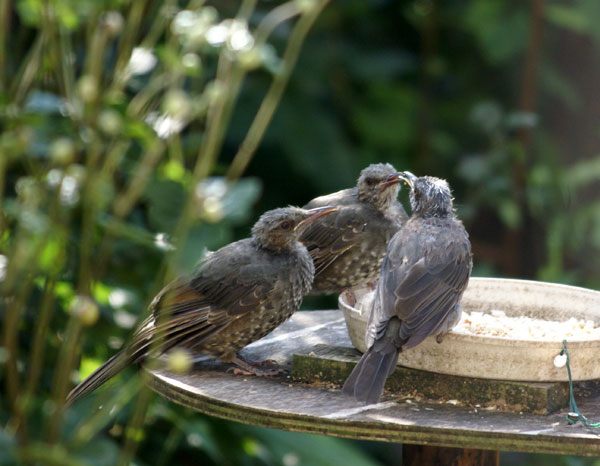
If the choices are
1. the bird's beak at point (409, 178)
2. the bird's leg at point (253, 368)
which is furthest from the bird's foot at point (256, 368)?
the bird's beak at point (409, 178)

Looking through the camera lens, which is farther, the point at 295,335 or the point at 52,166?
the point at 295,335

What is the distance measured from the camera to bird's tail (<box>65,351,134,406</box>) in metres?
3.28

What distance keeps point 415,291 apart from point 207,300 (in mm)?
759

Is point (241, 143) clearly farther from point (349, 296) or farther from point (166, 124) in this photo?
point (166, 124)

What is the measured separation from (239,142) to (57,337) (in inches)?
114

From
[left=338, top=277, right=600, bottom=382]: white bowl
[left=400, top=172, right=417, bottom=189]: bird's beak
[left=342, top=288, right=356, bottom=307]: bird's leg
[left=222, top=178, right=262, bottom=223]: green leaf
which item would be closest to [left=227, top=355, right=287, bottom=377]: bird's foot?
[left=338, top=277, right=600, bottom=382]: white bowl

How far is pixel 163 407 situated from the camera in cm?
443

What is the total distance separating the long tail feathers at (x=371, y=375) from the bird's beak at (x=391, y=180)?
133cm

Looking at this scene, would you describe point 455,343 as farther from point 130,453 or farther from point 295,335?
point 130,453

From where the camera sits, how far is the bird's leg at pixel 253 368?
10.8 feet

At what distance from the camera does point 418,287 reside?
323cm

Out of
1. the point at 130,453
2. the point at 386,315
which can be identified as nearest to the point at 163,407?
the point at 386,315

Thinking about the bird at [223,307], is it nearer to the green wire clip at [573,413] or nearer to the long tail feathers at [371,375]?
the long tail feathers at [371,375]

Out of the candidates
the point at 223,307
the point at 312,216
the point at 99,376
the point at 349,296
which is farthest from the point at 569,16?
the point at 99,376
